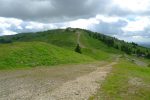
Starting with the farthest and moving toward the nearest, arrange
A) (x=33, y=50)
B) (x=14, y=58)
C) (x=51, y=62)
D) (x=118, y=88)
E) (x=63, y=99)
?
(x=33, y=50), (x=51, y=62), (x=14, y=58), (x=118, y=88), (x=63, y=99)

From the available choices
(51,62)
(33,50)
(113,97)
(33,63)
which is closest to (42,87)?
(113,97)

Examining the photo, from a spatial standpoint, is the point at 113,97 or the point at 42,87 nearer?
the point at 113,97

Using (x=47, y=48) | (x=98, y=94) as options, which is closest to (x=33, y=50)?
(x=47, y=48)

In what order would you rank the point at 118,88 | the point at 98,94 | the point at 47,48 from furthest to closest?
the point at 47,48 → the point at 118,88 → the point at 98,94

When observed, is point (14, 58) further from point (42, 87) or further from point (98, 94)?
point (98, 94)

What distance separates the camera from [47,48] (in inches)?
3511

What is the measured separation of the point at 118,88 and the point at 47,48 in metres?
55.2

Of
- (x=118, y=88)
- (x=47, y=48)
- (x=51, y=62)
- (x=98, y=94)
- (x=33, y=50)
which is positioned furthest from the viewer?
(x=47, y=48)

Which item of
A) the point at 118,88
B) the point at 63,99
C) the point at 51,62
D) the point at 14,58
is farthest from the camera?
the point at 51,62

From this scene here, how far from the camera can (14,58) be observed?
7050 cm

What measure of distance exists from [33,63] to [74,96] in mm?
41674

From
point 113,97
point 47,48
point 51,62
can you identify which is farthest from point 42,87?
point 47,48

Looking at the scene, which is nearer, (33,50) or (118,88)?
(118,88)

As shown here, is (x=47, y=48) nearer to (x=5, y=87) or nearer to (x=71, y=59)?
(x=71, y=59)
